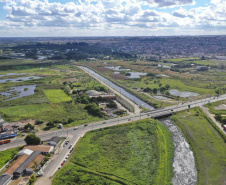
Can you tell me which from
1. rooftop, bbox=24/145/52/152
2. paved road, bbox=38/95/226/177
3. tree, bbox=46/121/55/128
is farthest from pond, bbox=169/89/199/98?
rooftop, bbox=24/145/52/152

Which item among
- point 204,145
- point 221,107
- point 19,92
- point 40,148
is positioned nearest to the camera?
point 40,148

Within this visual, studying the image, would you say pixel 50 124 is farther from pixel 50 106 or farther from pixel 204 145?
pixel 204 145

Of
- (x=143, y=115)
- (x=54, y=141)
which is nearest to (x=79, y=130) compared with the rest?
(x=54, y=141)

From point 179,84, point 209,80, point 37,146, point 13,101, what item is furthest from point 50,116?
point 209,80

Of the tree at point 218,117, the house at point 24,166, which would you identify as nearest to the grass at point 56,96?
the house at point 24,166

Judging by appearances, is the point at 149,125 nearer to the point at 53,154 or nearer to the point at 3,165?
the point at 53,154
